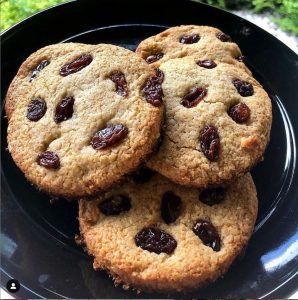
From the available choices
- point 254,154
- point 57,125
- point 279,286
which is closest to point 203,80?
point 254,154

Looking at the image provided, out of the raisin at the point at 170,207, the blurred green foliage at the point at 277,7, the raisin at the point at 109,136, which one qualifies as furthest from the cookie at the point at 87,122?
the blurred green foliage at the point at 277,7

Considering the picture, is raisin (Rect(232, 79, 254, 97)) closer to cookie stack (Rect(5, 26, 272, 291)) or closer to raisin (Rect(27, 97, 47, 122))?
cookie stack (Rect(5, 26, 272, 291))

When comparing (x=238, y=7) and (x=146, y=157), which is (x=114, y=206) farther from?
(x=238, y=7)

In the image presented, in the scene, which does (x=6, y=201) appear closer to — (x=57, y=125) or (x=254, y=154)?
(x=57, y=125)

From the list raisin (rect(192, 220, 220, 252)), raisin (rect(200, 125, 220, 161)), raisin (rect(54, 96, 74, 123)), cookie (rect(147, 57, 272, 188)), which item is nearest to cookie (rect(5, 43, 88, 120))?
raisin (rect(54, 96, 74, 123))

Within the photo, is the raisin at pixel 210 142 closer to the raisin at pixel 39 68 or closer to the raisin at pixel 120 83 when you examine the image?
the raisin at pixel 120 83
